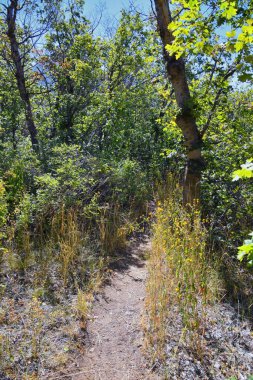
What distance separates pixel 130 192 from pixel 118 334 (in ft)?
10.8

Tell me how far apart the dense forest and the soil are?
95mm

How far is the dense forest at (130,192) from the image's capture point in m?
3.20

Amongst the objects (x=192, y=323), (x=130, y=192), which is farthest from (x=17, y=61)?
(x=192, y=323)

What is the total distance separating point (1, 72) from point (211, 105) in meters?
4.90

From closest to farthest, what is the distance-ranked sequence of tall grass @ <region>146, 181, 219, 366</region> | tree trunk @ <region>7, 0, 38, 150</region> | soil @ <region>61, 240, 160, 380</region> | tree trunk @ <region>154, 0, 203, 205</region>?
soil @ <region>61, 240, 160, 380</region> → tall grass @ <region>146, 181, 219, 366</region> → tree trunk @ <region>154, 0, 203, 205</region> → tree trunk @ <region>7, 0, 38, 150</region>

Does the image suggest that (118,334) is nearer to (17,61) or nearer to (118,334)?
(118,334)

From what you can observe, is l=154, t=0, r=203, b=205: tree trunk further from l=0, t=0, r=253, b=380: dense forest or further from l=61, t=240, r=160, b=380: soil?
l=61, t=240, r=160, b=380: soil

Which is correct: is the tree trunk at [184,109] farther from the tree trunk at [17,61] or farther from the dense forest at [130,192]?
the tree trunk at [17,61]

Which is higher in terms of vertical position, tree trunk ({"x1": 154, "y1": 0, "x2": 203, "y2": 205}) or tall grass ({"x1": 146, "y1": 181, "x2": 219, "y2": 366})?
tree trunk ({"x1": 154, "y1": 0, "x2": 203, "y2": 205})

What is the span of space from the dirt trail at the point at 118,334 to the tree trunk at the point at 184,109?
1.53 meters

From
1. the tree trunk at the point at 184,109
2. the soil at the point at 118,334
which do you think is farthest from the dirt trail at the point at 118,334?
the tree trunk at the point at 184,109

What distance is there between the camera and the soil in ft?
9.80

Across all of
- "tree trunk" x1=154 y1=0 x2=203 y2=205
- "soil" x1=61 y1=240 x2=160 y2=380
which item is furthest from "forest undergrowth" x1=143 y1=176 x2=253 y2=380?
"tree trunk" x1=154 y1=0 x2=203 y2=205

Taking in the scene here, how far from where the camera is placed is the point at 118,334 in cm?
350
